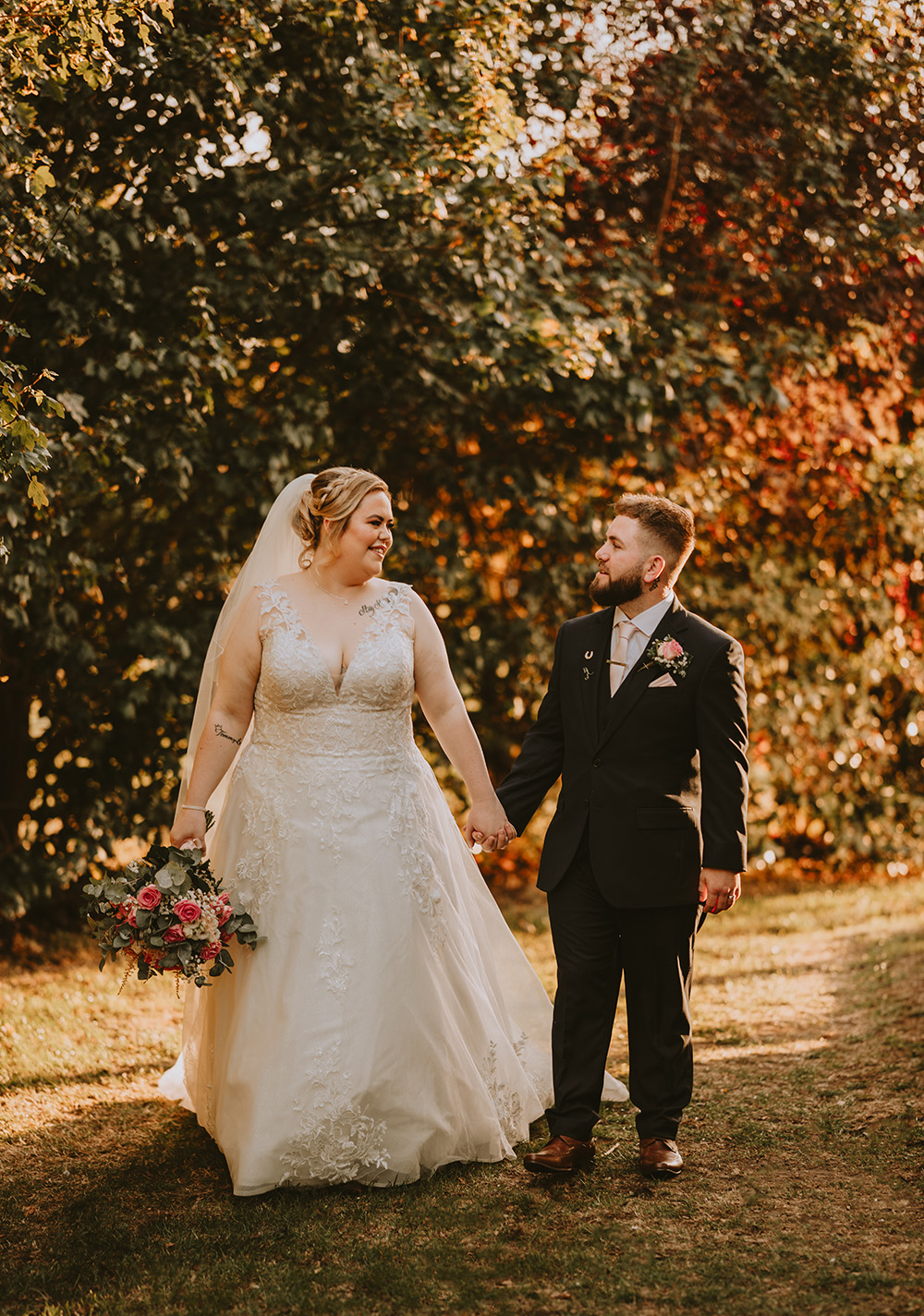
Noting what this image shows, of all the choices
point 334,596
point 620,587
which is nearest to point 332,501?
point 334,596

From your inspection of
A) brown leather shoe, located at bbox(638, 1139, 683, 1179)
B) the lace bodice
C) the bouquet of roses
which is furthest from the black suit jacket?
the bouquet of roses

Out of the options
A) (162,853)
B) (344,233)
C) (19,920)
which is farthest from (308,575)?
(19,920)

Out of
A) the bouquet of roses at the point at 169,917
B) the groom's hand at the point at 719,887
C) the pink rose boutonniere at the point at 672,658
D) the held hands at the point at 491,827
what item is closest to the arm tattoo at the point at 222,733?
the bouquet of roses at the point at 169,917

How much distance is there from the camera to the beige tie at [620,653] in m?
3.78

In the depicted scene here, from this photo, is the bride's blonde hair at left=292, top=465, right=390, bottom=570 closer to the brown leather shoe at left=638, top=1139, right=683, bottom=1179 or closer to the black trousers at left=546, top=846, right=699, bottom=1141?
the black trousers at left=546, top=846, right=699, bottom=1141

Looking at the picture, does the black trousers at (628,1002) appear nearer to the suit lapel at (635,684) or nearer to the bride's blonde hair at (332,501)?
the suit lapel at (635,684)

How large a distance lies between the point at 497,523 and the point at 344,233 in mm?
2304

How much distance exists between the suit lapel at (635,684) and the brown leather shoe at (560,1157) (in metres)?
1.25

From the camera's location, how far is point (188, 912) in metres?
3.58

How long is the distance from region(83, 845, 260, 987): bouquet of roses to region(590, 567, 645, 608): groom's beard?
4.89ft

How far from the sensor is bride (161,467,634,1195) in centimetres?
364

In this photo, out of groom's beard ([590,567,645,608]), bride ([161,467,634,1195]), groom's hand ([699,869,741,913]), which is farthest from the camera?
groom's beard ([590,567,645,608])

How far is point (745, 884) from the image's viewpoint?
906 cm

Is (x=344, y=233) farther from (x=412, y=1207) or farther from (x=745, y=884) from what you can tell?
(x=745, y=884)
